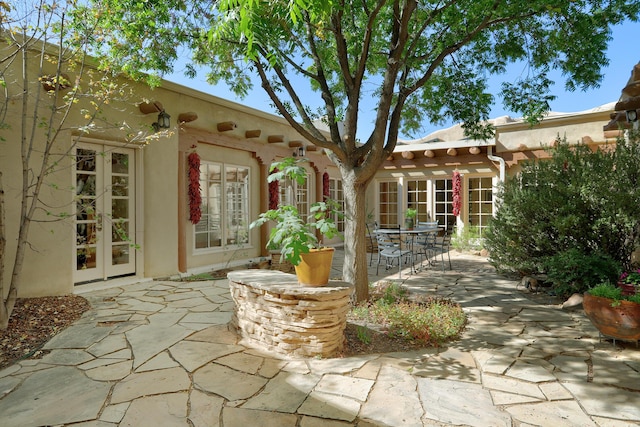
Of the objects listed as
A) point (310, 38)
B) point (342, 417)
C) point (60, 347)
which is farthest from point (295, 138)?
point (342, 417)

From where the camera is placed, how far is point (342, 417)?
233 centimetres

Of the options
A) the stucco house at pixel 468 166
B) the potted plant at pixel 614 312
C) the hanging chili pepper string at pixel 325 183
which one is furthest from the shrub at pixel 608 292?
the hanging chili pepper string at pixel 325 183

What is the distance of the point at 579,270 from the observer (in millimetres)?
4844

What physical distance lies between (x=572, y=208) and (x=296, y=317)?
13.7 feet

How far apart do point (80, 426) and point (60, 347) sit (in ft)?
5.01

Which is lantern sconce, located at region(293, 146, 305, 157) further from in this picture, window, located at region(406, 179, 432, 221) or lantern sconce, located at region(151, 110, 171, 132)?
window, located at region(406, 179, 432, 221)

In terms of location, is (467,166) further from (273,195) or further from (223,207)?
(223,207)

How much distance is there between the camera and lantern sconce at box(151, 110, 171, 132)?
604 cm

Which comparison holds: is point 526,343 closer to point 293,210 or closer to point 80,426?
point 293,210

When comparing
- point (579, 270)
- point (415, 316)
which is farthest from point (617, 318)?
point (415, 316)

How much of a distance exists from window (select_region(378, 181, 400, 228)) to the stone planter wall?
8801 millimetres

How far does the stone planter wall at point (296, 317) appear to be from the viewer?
3.19 m

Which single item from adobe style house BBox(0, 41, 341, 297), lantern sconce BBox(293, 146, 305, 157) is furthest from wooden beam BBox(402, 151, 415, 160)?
adobe style house BBox(0, 41, 341, 297)

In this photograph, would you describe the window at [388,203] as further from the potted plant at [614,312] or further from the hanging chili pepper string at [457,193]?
the potted plant at [614,312]
